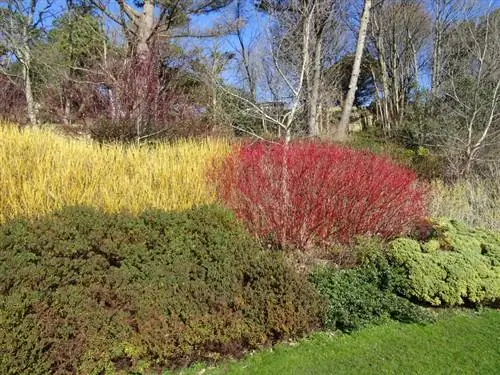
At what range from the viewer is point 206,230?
335 centimetres

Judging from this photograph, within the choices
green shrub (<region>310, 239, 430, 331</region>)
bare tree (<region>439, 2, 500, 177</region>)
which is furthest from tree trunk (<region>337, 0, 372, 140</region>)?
green shrub (<region>310, 239, 430, 331</region>)

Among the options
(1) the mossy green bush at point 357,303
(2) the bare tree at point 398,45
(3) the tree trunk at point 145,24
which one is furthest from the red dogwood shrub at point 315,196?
(2) the bare tree at point 398,45

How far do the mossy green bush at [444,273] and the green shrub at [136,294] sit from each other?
120 cm

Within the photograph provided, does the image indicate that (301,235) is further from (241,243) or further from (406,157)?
(406,157)

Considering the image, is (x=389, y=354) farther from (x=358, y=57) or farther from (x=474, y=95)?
(x=358, y=57)

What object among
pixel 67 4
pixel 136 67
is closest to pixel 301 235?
pixel 136 67

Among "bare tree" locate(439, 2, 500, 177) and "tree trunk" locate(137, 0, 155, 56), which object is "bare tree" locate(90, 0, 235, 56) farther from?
"bare tree" locate(439, 2, 500, 177)

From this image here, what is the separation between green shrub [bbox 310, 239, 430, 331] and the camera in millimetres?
3285

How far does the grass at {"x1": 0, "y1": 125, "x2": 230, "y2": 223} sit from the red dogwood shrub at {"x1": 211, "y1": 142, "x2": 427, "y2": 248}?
19.8 inches

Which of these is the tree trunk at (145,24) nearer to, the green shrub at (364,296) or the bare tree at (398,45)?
the green shrub at (364,296)

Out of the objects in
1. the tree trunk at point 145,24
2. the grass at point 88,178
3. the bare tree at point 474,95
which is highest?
the tree trunk at point 145,24

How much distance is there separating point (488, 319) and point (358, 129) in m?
19.5

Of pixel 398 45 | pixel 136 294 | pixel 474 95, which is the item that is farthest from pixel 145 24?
pixel 398 45

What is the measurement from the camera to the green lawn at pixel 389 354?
272 cm
